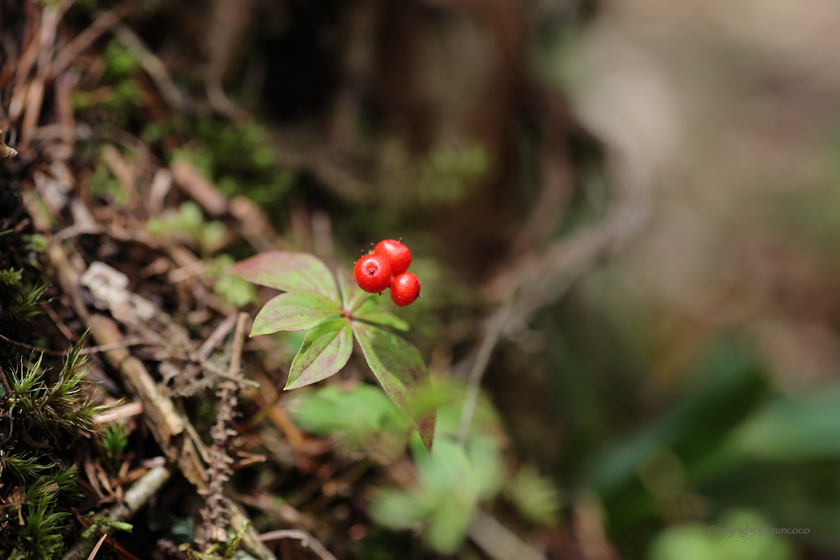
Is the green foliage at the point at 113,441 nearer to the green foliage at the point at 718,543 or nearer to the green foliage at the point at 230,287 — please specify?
the green foliage at the point at 230,287

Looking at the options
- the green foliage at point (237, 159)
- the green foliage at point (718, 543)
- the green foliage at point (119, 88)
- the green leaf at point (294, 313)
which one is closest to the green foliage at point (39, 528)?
the green leaf at point (294, 313)

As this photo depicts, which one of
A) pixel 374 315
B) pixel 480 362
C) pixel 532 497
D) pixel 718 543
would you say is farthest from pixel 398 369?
pixel 718 543

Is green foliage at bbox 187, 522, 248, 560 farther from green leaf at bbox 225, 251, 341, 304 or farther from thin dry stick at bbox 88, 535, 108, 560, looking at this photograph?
green leaf at bbox 225, 251, 341, 304

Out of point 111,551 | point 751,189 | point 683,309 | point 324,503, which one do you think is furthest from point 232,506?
point 751,189

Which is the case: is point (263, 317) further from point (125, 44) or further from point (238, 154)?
point (125, 44)

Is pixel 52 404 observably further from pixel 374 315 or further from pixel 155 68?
pixel 155 68

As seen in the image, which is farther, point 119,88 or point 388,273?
point 119,88
